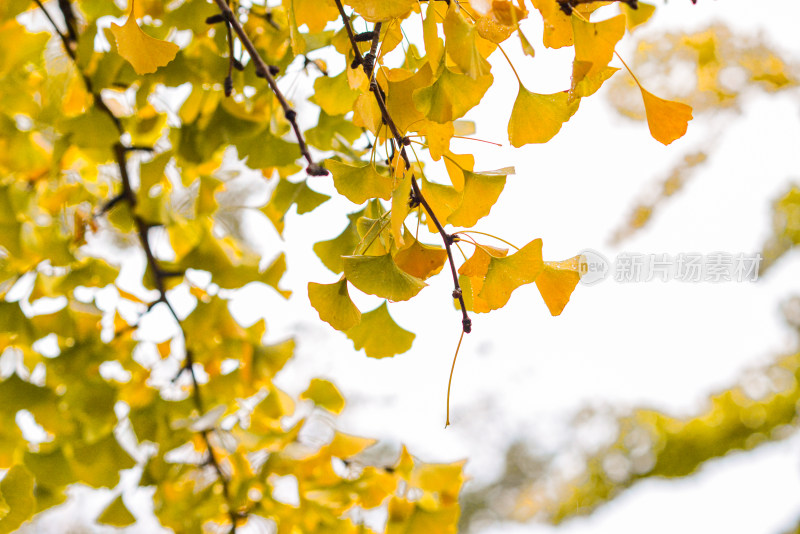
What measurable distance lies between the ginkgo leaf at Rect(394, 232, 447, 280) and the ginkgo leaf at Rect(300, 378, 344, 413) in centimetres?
25

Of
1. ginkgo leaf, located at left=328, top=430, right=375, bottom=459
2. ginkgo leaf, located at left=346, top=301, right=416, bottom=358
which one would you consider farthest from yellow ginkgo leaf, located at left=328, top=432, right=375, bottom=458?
ginkgo leaf, located at left=346, top=301, right=416, bottom=358

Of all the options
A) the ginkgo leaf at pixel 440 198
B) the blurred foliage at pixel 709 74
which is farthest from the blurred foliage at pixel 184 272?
the blurred foliage at pixel 709 74

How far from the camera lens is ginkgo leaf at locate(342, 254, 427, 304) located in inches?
7.1

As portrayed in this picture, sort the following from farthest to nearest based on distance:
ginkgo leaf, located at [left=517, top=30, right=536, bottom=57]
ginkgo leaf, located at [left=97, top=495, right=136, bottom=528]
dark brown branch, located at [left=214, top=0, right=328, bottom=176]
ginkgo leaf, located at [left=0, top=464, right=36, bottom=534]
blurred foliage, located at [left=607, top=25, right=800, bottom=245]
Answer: blurred foliage, located at [left=607, top=25, right=800, bottom=245], ginkgo leaf, located at [left=97, top=495, right=136, bottom=528], ginkgo leaf, located at [left=0, top=464, right=36, bottom=534], dark brown branch, located at [left=214, top=0, right=328, bottom=176], ginkgo leaf, located at [left=517, top=30, right=536, bottom=57]

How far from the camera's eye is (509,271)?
0.19 m

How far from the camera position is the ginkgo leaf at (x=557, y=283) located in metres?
0.20

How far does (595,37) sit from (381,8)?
0.06 meters

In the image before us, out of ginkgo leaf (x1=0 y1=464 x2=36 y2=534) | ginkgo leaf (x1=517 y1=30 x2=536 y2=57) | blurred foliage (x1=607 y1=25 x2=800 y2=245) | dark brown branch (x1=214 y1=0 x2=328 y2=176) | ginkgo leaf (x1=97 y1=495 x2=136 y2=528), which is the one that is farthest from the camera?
blurred foliage (x1=607 y1=25 x2=800 y2=245)

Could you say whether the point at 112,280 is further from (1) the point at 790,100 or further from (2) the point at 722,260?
(1) the point at 790,100

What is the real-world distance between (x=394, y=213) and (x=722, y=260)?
0.52m

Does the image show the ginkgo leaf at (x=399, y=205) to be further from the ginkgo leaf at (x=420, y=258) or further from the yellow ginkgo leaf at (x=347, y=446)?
the yellow ginkgo leaf at (x=347, y=446)

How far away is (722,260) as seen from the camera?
1.88 feet

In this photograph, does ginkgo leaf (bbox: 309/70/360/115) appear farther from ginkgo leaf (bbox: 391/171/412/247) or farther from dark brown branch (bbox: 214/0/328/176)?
ginkgo leaf (bbox: 391/171/412/247)

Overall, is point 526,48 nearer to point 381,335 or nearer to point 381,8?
point 381,8
